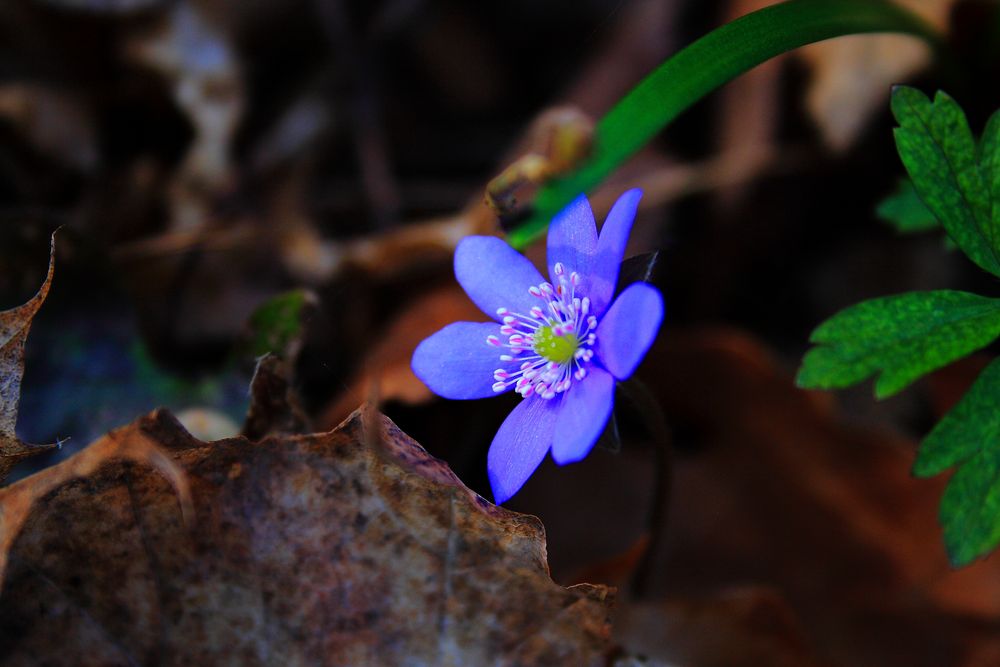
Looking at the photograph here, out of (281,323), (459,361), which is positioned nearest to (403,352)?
(281,323)

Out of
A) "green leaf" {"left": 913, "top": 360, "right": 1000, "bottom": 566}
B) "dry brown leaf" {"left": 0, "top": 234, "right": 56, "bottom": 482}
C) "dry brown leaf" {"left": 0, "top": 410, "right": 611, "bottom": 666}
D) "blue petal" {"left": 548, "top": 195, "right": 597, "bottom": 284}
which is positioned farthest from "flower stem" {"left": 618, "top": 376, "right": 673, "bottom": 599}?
"dry brown leaf" {"left": 0, "top": 234, "right": 56, "bottom": 482}

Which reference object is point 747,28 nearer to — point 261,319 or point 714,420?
point 714,420

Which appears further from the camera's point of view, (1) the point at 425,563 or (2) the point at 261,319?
(2) the point at 261,319

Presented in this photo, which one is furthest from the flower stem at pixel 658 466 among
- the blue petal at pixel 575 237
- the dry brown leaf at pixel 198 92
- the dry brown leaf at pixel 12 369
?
the dry brown leaf at pixel 198 92

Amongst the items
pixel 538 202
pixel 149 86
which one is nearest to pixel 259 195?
pixel 149 86

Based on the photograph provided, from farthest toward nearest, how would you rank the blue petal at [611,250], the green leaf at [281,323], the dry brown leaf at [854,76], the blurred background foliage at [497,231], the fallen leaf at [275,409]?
the dry brown leaf at [854,76] → the blurred background foliage at [497,231] → the green leaf at [281,323] → the fallen leaf at [275,409] → the blue petal at [611,250]

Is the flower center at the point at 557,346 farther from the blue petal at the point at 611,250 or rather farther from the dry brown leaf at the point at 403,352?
the dry brown leaf at the point at 403,352

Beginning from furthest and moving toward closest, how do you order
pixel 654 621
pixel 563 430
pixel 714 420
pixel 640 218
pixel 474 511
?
1. pixel 640 218
2. pixel 714 420
3. pixel 654 621
4. pixel 474 511
5. pixel 563 430

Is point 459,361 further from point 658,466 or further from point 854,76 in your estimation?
point 854,76
